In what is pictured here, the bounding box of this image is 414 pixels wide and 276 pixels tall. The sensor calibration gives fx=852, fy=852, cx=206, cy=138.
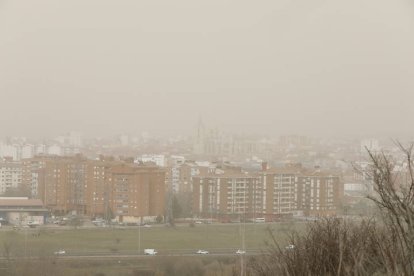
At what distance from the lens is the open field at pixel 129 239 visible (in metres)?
7.40

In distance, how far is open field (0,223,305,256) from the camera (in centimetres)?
740

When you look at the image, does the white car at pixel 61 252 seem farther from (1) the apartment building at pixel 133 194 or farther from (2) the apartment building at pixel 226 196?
(2) the apartment building at pixel 226 196

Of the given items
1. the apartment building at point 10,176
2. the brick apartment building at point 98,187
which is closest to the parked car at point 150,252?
the brick apartment building at point 98,187

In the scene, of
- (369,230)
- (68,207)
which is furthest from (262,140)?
(369,230)

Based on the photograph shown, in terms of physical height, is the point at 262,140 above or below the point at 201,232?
above

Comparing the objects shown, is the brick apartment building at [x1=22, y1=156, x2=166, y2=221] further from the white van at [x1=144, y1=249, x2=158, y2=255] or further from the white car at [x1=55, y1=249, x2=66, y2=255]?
the white car at [x1=55, y1=249, x2=66, y2=255]

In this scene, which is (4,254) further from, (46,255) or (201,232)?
(201,232)

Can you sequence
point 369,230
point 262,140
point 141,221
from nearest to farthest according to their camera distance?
point 369,230 → point 141,221 → point 262,140

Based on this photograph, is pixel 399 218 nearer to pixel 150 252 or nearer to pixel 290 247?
pixel 290 247

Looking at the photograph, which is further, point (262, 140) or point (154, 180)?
point (262, 140)

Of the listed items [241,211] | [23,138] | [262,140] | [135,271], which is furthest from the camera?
[262,140]

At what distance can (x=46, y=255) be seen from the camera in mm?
7156

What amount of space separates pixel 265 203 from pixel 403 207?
718 cm

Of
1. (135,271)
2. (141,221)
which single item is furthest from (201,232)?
(135,271)
